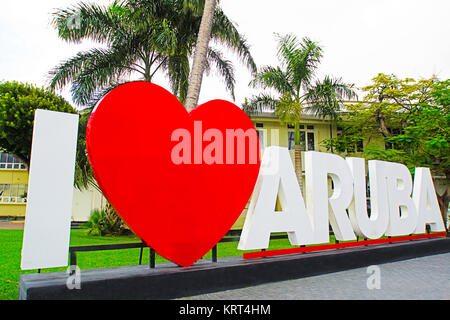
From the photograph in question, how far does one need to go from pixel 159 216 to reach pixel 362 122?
17610 mm

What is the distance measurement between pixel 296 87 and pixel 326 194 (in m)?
9.82

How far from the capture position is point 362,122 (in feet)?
64.1

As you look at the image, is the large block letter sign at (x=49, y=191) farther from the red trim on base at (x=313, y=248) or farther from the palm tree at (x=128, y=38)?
the palm tree at (x=128, y=38)

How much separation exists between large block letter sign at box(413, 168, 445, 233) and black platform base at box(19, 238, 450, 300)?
278 centimetres

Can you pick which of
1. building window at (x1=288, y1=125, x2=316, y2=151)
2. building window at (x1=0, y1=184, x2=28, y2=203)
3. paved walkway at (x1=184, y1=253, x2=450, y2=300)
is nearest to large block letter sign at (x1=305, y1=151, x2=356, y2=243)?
paved walkway at (x1=184, y1=253, x2=450, y2=300)

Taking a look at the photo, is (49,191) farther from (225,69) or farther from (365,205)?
(225,69)

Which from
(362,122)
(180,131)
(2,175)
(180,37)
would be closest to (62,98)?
(180,37)

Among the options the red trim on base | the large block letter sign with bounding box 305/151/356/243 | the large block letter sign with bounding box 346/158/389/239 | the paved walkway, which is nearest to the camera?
the paved walkway

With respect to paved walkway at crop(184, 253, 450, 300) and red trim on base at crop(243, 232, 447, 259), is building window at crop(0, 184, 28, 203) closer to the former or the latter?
red trim on base at crop(243, 232, 447, 259)

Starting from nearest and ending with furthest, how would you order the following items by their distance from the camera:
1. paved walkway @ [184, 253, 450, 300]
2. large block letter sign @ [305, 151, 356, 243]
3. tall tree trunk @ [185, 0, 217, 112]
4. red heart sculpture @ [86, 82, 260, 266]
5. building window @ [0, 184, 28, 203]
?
red heart sculpture @ [86, 82, 260, 266] → paved walkway @ [184, 253, 450, 300] → large block letter sign @ [305, 151, 356, 243] → tall tree trunk @ [185, 0, 217, 112] → building window @ [0, 184, 28, 203]

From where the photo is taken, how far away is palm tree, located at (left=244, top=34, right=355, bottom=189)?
15.1m

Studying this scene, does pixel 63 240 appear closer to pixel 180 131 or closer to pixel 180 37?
pixel 180 131

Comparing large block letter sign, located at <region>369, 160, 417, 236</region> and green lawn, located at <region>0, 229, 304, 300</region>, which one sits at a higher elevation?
large block letter sign, located at <region>369, 160, 417, 236</region>

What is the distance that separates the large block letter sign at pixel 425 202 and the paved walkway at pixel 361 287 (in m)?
1.83
